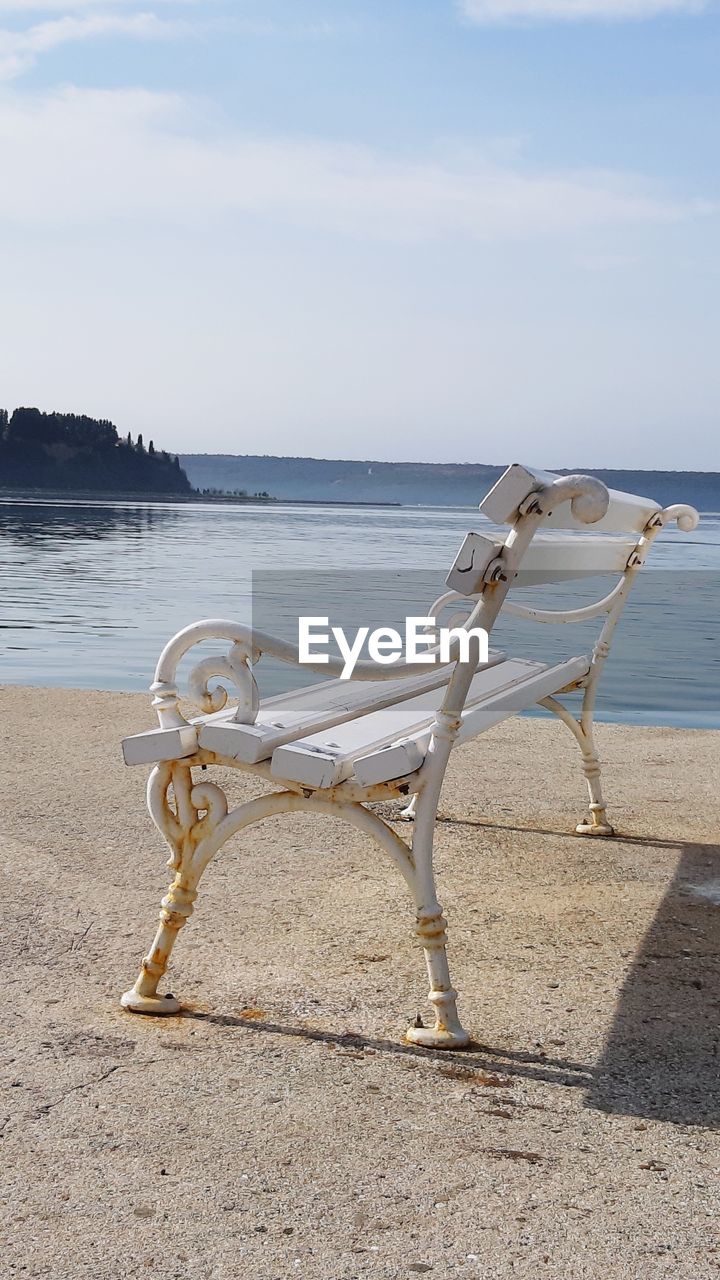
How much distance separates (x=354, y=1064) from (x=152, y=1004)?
58 centimetres

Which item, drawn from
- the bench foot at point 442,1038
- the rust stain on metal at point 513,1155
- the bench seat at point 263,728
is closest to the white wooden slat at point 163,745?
the bench seat at point 263,728

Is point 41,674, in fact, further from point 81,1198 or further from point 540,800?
point 81,1198

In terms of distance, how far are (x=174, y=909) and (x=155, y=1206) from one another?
98cm

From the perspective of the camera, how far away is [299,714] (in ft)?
11.9

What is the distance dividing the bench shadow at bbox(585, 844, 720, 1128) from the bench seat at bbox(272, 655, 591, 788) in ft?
2.68

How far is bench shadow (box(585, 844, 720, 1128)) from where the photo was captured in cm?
283

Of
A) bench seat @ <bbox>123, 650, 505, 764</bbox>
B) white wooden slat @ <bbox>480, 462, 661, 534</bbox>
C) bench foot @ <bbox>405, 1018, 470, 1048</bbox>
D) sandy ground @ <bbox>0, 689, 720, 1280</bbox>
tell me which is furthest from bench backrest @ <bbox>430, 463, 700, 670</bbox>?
sandy ground @ <bbox>0, 689, 720, 1280</bbox>

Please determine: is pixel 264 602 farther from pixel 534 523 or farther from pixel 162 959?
pixel 534 523

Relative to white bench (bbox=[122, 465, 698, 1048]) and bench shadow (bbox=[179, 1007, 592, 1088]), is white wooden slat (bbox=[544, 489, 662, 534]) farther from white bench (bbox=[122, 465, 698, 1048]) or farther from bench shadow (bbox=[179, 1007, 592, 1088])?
bench shadow (bbox=[179, 1007, 592, 1088])

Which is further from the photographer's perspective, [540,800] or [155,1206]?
[540,800]

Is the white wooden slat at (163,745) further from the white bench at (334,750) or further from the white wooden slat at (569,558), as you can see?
the white wooden slat at (569,558)

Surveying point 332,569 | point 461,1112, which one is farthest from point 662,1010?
point 332,569

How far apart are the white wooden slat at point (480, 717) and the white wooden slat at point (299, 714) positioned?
202 mm

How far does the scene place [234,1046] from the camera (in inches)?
120
